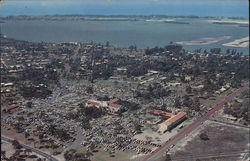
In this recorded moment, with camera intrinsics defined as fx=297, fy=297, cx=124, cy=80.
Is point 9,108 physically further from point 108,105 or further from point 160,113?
point 160,113

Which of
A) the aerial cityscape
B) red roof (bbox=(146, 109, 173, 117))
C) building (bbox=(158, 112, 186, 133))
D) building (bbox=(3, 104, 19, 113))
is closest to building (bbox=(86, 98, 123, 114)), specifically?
the aerial cityscape

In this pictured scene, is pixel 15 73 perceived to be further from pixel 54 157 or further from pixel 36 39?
pixel 36 39

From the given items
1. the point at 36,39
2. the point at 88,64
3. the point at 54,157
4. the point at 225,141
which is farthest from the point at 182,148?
the point at 36,39

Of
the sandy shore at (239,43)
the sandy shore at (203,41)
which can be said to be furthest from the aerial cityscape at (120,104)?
the sandy shore at (203,41)

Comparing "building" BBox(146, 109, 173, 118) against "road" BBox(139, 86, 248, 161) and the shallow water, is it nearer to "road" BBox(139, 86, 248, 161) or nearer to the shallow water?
"road" BBox(139, 86, 248, 161)

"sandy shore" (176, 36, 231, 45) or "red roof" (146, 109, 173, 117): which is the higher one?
"sandy shore" (176, 36, 231, 45)

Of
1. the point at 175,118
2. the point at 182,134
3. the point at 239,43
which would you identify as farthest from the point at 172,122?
the point at 239,43
